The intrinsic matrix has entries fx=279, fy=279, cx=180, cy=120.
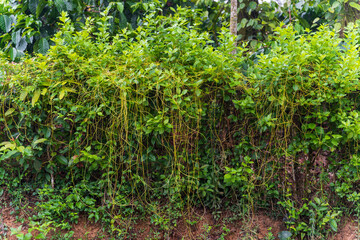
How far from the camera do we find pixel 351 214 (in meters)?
2.67

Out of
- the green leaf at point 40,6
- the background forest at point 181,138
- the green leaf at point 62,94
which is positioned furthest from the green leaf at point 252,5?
the green leaf at point 62,94

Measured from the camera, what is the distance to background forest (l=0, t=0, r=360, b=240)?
246 cm

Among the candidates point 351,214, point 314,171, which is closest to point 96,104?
point 314,171

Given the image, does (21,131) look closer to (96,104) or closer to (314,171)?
(96,104)

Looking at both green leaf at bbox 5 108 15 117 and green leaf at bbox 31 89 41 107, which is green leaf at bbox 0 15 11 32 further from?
green leaf at bbox 31 89 41 107

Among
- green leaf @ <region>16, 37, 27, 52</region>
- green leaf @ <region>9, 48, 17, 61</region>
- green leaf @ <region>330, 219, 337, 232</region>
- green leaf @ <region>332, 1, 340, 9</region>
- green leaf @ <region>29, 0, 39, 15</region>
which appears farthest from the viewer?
green leaf @ <region>16, 37, 27, 52</region>

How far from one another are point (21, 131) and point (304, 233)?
281 cm

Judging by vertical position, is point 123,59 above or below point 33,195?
above

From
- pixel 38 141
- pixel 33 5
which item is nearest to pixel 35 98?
pixel 38 141

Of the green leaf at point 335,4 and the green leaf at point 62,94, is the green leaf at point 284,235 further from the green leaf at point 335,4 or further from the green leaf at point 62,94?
the green leaf at point 335,4

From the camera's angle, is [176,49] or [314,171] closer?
[176,49]

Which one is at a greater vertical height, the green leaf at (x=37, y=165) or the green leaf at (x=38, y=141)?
the green leaf at (x=38, y=141)

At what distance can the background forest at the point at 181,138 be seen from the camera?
2.46 meters

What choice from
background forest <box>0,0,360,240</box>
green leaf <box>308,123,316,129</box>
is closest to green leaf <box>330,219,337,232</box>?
background forest <box>0,0,360,240</box>
